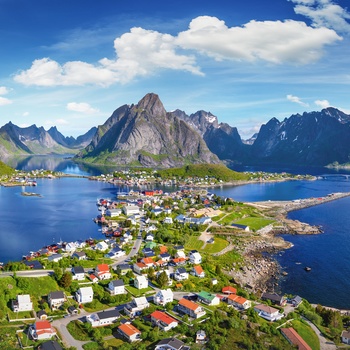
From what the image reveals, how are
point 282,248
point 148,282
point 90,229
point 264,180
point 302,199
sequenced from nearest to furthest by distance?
point 148,282 < point 282,248 < point 90,229 < point 302,199 < point 264,180

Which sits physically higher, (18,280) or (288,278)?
(18,280)

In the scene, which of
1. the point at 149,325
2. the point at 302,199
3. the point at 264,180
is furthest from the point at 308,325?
the point at 264,180

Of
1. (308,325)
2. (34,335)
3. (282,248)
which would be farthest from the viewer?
(282,248)

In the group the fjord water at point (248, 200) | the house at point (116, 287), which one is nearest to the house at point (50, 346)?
the house at point (116, 287)

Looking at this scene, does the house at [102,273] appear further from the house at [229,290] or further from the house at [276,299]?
the house at [276,299]

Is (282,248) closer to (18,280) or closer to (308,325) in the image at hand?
(308,325)

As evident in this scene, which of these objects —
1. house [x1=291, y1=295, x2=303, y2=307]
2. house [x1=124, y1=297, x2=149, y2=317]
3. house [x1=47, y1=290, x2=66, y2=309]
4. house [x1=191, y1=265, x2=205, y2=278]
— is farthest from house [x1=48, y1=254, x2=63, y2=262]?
house [x1=291, y1=295, x2=303, y2=307]

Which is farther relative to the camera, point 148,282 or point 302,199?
point 302,199
